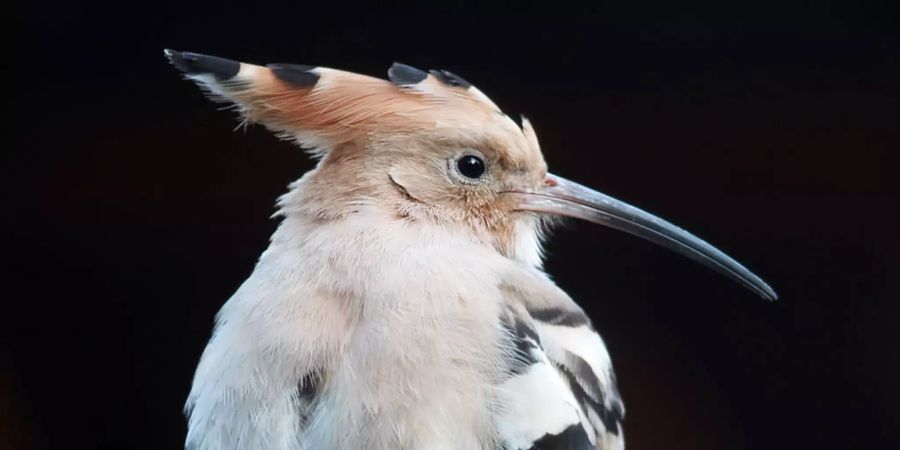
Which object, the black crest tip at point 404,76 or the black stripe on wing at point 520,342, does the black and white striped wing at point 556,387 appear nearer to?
the black stripe on wing at point 520,342

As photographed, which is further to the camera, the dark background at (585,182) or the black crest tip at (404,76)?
the dark background at (585,182)

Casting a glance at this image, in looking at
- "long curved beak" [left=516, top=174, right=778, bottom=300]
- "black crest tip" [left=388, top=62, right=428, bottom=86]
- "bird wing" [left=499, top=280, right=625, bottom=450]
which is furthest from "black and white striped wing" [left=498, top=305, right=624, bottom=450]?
"black crest tip" [left=388, top=62, right=428, bottom=86]

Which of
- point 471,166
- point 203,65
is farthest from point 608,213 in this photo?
point 203,65

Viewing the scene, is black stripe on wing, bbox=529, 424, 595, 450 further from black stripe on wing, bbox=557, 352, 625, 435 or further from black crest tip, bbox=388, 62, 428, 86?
black crest tip, bbox=388, 62, 428, 86

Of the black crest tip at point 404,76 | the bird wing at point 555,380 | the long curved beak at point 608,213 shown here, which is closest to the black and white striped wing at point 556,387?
the bird wing at point 555,380

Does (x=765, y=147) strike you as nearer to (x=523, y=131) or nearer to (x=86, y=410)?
(x=523, y=131)

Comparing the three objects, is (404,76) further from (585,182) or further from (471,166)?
(585,182)

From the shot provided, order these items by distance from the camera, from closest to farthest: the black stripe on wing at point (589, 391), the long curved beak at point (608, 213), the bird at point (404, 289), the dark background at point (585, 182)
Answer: the bird at point (404, 289) → the black stripe on wing at point (589, 391) → the long curved beak at point (608, 213) → the dark background at point (585, 182)

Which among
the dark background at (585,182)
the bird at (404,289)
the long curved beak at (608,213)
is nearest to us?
the bird at (404,289)
